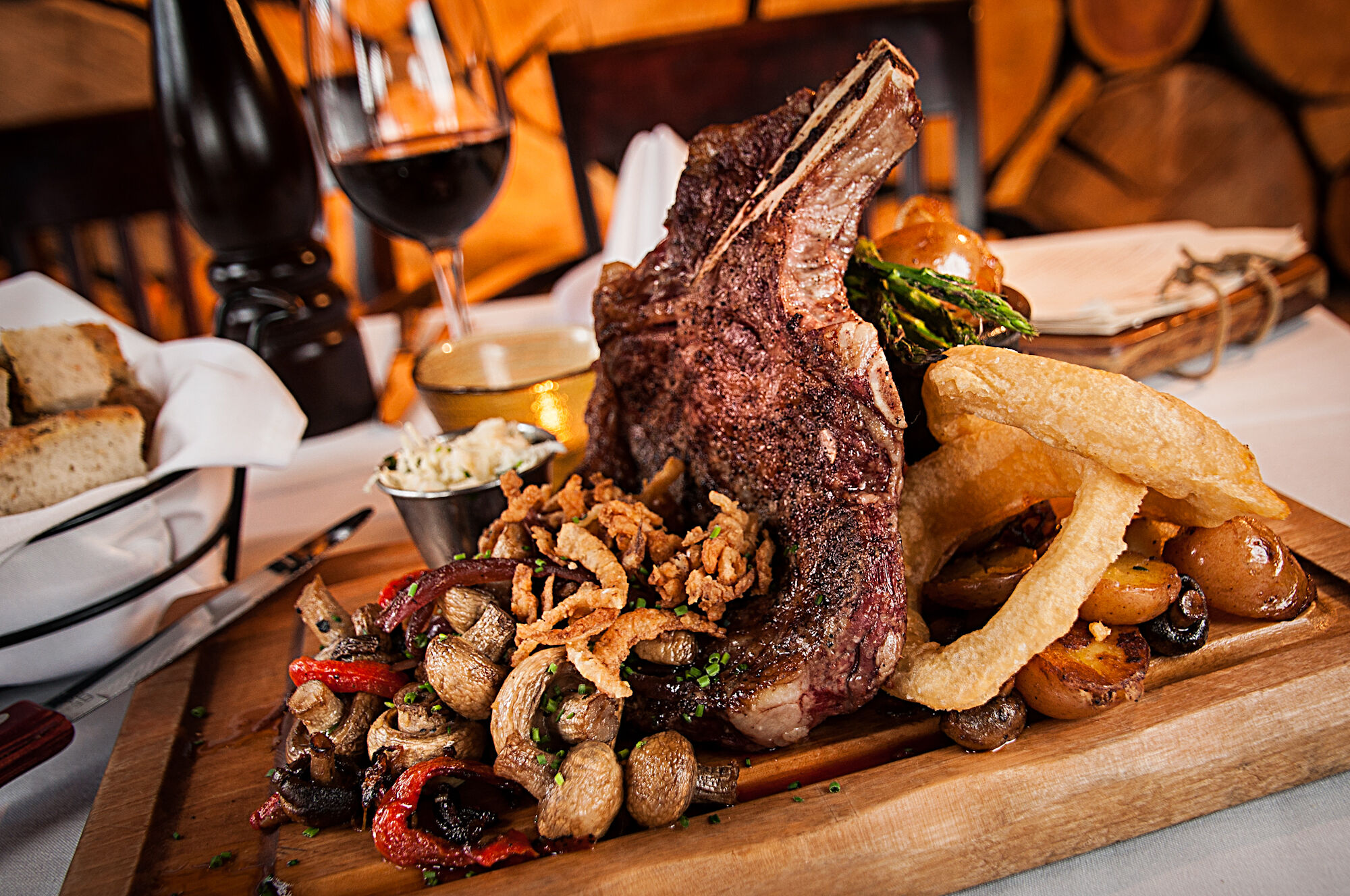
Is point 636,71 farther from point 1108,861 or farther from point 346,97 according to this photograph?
point 1108,861

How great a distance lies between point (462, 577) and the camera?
115cm

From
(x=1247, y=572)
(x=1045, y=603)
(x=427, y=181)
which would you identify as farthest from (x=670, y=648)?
(x=427, y=181)

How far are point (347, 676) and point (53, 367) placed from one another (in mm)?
859

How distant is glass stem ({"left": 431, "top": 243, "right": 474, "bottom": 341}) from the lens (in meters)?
2.02

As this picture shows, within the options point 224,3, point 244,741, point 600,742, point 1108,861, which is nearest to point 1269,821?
point 1108,861

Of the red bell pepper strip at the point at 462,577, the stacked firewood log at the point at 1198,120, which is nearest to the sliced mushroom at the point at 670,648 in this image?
the red bell pepper strip at the point at 462,577

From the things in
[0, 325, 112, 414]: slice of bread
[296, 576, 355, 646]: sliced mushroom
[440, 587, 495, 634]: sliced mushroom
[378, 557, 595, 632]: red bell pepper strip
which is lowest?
[296, 576, 355, 646]: sliced mushroom

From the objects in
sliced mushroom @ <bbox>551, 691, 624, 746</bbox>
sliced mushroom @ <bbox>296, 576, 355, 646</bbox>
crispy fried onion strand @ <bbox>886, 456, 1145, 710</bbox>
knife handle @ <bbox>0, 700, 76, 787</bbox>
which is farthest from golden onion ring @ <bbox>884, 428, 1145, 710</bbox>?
knife handle @ <bbox>0, 700, 76, 787</bbox>

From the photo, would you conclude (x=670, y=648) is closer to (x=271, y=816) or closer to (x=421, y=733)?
(x=421, y=733)

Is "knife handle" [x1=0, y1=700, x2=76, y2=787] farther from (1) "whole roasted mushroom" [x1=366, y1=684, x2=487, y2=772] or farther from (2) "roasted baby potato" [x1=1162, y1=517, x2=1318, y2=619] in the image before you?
(2) "roasted baby potato" [x1=1162, y1=517, x2=1318, y2=619]

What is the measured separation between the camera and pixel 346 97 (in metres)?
1.78

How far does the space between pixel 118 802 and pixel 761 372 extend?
0.94 metres

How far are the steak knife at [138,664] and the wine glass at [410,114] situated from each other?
2.06 ft

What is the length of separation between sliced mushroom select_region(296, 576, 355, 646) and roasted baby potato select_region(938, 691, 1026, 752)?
787 millimetres
